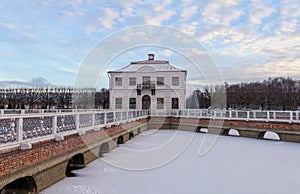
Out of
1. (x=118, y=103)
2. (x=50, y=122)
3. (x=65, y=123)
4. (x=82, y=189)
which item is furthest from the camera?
(x=118, y=103)

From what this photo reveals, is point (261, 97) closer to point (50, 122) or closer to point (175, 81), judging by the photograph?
point (175, 81)

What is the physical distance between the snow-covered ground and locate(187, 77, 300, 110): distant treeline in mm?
39658

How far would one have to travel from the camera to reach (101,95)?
166 ft

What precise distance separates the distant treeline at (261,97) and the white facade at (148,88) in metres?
20.2

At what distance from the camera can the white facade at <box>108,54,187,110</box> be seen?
30312 millimetres

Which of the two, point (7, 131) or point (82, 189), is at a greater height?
point (7, 131)

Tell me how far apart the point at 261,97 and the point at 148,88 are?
109ft

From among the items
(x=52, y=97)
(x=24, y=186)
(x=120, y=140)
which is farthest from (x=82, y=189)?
(x=52, y=97)

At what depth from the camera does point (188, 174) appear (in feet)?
26.2

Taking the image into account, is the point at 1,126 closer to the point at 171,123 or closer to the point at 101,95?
the point at 171,123

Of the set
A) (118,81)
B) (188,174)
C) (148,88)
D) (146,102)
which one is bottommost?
(188,174)

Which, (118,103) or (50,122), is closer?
(50,122)

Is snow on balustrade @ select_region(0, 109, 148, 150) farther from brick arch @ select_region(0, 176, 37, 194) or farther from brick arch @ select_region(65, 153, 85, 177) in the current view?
brick arch @ select_region(65, 153, 85, 177)

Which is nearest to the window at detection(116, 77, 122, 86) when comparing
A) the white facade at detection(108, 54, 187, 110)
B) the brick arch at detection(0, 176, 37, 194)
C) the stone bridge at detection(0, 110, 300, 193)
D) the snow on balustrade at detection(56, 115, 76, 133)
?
the white facade at detection(108, 54, 187, 110)
